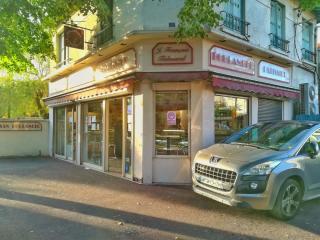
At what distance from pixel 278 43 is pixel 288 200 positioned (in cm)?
797

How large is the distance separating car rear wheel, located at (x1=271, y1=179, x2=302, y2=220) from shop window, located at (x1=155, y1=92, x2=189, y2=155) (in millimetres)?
3553

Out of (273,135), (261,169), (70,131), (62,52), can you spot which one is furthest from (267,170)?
(62,52)

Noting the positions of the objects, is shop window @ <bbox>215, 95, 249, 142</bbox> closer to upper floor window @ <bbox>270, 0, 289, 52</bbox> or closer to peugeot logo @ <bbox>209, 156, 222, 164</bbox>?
upper floor window @ <bbox>270, 0, 289, 52</bbox>

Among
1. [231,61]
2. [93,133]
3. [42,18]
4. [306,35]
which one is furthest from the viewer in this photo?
[306,35]

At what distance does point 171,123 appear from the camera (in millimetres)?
9891

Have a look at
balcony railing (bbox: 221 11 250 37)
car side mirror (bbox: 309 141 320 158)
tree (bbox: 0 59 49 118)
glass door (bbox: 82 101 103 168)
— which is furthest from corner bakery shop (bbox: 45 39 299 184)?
tree (bbox: 0 59 49 118)

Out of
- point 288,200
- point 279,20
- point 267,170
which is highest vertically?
point 279,20

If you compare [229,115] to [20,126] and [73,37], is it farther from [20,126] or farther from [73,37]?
[20,126]

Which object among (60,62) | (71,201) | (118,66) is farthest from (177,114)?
(60,62)

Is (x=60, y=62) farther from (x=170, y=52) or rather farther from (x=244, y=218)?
(x=244, y=218)

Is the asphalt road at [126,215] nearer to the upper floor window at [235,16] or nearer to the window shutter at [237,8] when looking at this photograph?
the upper floor window at [235,16]

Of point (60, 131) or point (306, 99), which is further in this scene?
point (60, 131)

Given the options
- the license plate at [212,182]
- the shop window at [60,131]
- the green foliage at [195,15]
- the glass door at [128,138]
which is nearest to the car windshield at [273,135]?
the license plate at [212,182]

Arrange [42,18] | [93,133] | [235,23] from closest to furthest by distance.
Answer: [42,18]
[235,23]
[93,133]
